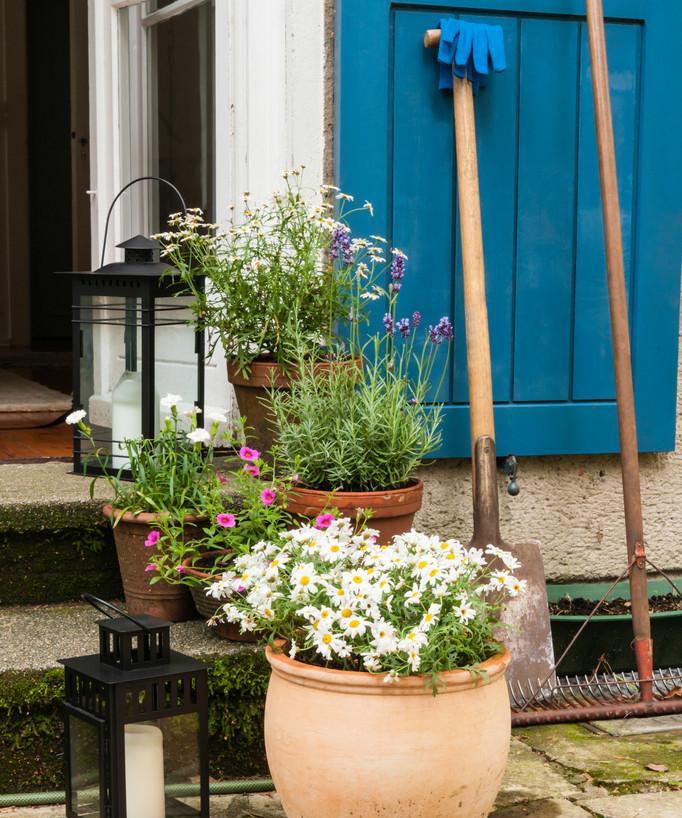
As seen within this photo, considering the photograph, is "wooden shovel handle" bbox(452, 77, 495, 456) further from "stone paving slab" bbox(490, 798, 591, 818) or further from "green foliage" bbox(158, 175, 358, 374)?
"stone paving slab" bbox(490, 798, 591, 818)

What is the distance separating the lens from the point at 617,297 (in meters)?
2.89

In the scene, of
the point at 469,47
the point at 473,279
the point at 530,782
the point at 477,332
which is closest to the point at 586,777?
the point at 530,782

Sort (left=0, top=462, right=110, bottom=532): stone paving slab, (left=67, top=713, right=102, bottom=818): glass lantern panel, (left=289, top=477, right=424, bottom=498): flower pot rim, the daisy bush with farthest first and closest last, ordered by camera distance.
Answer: (left=0, top=462, right=110, bottom=532): stone paving slab < (left=289, top=477, right=424, bottom=498): flower pot rim < (left=67, top=713, right=102, bottom=818): glass lantern panel < the daisy bush

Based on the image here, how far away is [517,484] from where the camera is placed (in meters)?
3.11

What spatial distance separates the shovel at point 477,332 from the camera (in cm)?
287

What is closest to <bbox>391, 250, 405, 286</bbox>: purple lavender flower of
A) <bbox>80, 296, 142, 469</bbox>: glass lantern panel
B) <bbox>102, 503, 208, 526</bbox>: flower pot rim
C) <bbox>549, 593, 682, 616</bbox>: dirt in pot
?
<bbox>80, 296, 142, 469</bbox>: glass lantern panel

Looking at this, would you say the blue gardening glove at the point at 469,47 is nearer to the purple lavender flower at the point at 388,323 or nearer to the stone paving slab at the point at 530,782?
the purple lavender flower at the point at 388,323

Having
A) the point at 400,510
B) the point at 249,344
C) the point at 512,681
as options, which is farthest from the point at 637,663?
the point at 249,344

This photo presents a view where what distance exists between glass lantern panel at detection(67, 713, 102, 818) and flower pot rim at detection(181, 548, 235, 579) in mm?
407

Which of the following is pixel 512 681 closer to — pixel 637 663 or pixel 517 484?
pixel 637 663

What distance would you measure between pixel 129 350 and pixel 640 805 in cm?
143

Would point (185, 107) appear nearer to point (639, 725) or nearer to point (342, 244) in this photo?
point (342, 244)

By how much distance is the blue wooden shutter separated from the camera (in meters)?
2.94

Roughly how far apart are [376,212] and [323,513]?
929mm
